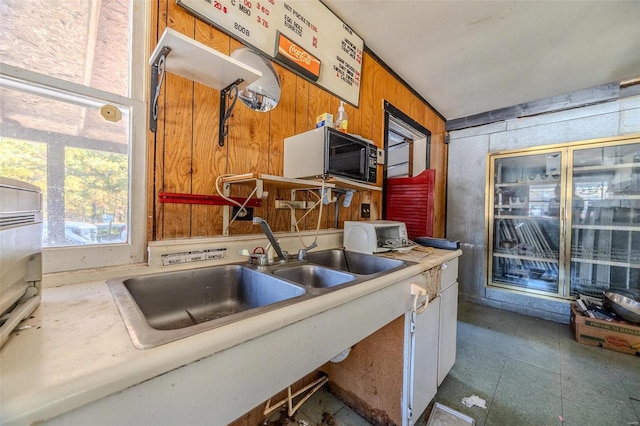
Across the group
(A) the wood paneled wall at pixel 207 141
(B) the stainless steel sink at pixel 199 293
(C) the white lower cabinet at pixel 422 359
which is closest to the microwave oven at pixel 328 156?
(A) the wood paneled wall at pixel 207 141

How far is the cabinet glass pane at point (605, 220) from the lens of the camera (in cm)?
247

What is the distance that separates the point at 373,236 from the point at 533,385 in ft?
4.92

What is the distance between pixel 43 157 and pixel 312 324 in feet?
3.57

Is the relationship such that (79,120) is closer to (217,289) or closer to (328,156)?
(217,289)

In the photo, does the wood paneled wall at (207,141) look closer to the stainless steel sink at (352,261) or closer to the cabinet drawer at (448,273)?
the stainless steel sink at (352,261)

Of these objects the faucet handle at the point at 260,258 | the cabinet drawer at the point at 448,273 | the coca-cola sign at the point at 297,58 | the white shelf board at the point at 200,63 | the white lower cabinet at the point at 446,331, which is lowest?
the white lower cabinet at the point at 446,331

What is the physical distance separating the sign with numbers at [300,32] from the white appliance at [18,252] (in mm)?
1023

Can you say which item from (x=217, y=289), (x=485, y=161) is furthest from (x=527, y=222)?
(x=217, y=289)

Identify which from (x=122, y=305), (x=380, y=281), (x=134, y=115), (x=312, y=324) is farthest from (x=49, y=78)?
(x=380, y=281)

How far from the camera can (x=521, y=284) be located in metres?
3.01

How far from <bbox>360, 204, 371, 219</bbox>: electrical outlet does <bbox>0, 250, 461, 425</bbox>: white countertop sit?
1.48 metres

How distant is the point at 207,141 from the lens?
3.93 feet

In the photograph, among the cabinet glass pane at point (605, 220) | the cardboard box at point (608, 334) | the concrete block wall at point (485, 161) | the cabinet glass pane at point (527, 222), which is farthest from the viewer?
the cabinet glass pane at point (527, 222)

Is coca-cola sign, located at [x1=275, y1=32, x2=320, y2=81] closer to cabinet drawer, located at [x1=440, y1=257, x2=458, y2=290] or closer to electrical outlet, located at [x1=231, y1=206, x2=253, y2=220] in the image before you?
electrical outlet, located at [x1=231, y1=206, x2=253, y2=220]
